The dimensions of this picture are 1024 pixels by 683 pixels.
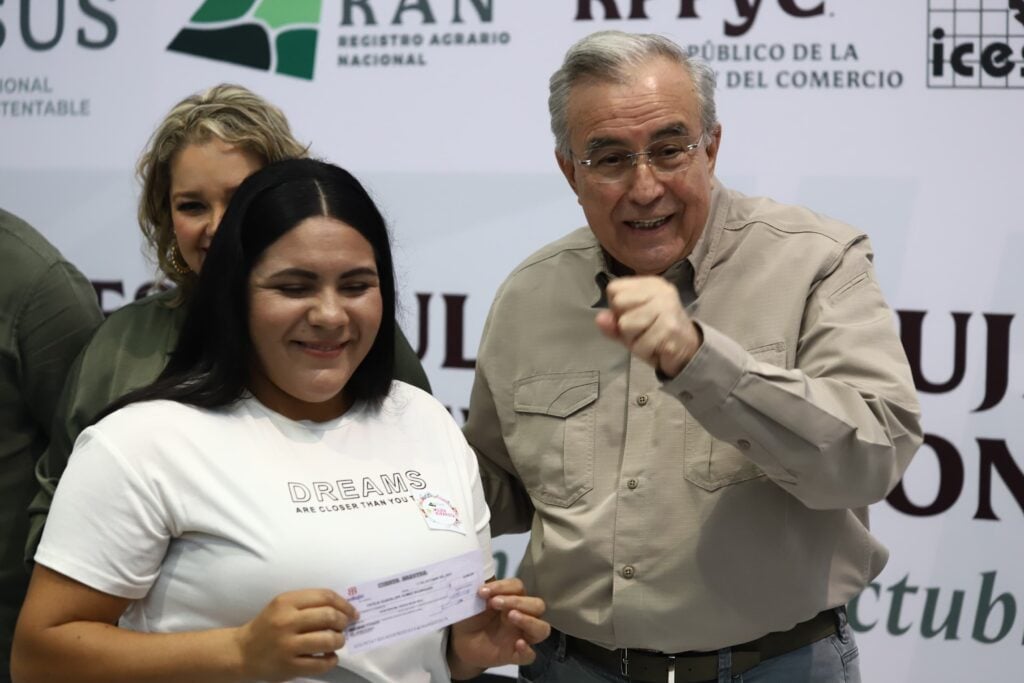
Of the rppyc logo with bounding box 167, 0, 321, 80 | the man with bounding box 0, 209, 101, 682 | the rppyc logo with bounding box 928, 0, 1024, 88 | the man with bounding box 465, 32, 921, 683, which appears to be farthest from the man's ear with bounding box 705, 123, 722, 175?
the rppyc logo with bounding box 167, 0, 321, 80

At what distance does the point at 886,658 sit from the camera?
2803mm

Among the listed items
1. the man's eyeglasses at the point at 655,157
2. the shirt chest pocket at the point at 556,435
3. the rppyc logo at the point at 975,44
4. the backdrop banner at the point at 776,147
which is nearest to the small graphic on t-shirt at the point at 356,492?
the shirt chest pocket at the point at 556,435

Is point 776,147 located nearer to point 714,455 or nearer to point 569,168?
point 569,168

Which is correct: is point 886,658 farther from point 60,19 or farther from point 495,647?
point 60,19

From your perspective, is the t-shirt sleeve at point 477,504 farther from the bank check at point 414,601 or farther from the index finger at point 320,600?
the index finger at point 320,600

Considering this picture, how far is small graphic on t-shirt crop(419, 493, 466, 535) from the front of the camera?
5.35ft

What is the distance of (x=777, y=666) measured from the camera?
71.6 inches

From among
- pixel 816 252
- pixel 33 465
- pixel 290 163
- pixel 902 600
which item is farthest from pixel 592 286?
pixel 902 600

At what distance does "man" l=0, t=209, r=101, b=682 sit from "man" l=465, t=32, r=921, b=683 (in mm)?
881

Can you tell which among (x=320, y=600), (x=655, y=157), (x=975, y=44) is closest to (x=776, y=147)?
(x=975, y=44)

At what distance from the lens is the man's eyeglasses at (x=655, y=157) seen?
1788mm

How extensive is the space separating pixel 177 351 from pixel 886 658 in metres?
1.93

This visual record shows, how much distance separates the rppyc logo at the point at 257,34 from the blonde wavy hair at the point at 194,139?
951 millimetres

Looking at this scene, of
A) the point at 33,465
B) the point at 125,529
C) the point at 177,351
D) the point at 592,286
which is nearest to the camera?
the point at 125,529
